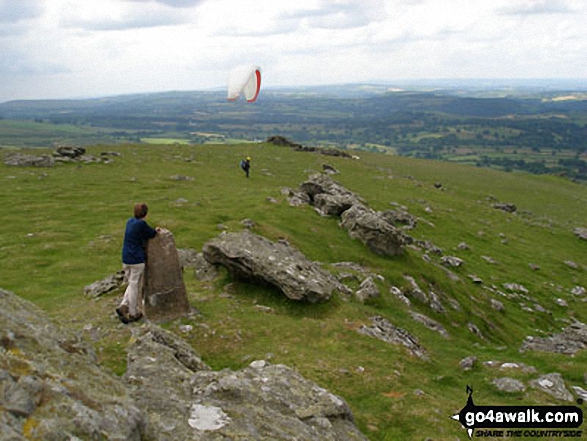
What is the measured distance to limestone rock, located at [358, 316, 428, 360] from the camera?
74.4ft

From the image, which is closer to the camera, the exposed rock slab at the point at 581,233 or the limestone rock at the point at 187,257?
the limestone rock at the point at 187,257

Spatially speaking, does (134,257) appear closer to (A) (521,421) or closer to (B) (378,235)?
(A) (521,421)

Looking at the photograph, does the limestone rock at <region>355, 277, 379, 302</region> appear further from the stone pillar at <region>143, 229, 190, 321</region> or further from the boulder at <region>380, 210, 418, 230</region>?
the boulder at <region>380, 210, 418, 230</region>

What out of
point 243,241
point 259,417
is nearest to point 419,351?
point 243,241

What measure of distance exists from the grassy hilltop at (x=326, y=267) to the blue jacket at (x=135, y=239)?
3123 millimetres

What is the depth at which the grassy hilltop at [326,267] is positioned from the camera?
1809cm

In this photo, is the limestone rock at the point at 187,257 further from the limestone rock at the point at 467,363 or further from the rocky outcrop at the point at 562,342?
the rocky outcrop at the point at 562,342

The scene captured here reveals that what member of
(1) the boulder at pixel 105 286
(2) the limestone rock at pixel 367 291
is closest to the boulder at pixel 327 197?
(2) the limestone rock at pixel 367 291

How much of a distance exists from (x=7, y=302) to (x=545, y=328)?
4131cm

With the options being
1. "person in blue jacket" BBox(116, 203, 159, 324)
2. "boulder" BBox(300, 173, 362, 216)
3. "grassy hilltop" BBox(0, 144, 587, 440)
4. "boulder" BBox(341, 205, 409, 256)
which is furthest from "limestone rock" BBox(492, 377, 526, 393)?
"boulder" BBox(300, 173, 362, 216)

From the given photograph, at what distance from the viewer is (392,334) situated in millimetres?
23812

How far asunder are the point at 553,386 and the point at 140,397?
17918mm

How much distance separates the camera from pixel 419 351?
22.9 meters

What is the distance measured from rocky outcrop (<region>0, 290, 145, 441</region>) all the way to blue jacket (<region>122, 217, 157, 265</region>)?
25.5 ft
